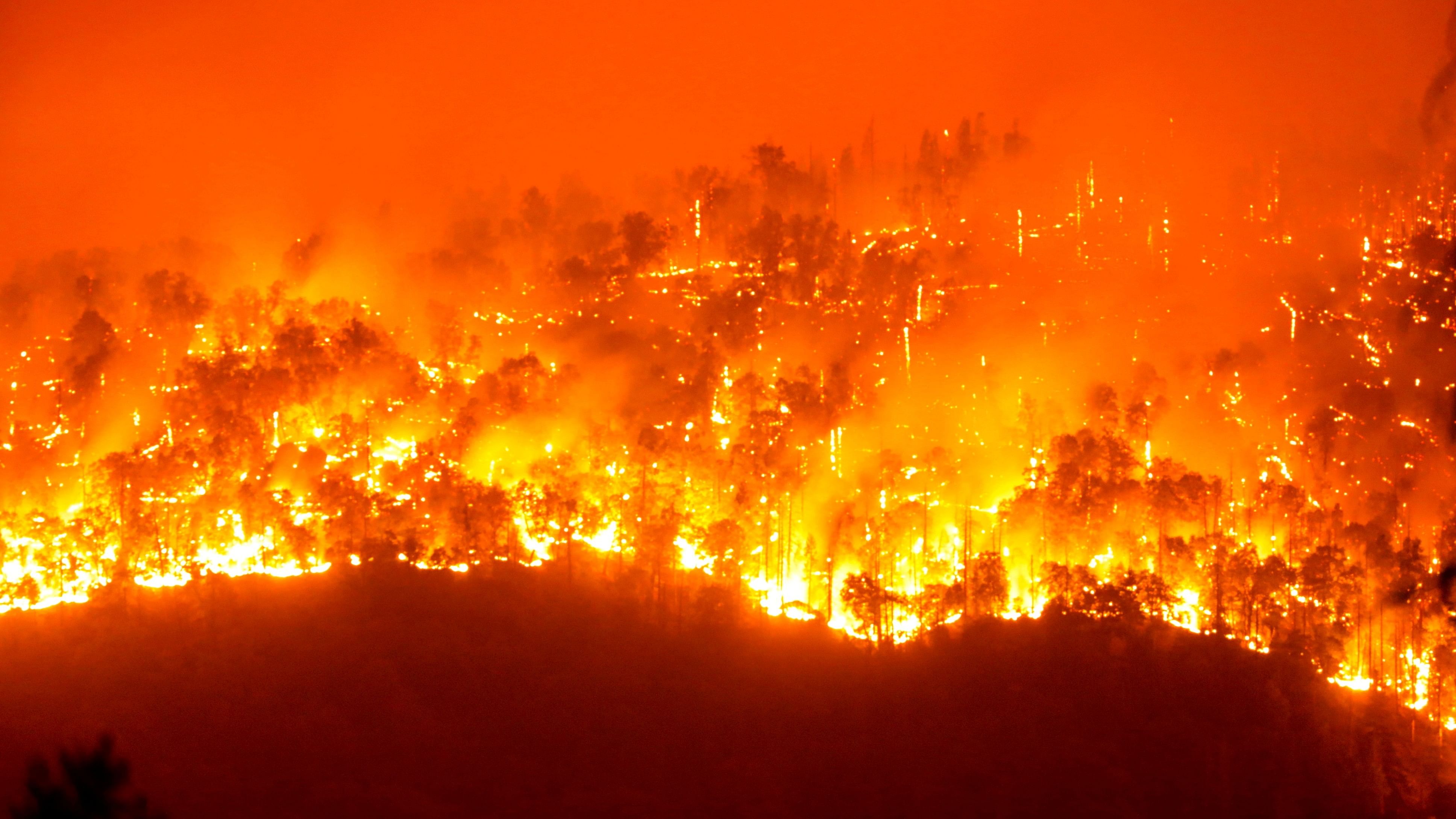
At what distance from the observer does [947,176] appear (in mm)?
41094

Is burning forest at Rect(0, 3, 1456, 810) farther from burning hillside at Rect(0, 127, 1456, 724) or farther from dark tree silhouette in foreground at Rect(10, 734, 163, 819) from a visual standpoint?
dark tree silhouette in foreground at Rect(10, 734, 163, 819)

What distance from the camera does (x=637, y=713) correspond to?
2280 cm

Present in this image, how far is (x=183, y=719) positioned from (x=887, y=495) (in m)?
15.9

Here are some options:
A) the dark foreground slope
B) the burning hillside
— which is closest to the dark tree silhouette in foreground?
the dark foreground slope

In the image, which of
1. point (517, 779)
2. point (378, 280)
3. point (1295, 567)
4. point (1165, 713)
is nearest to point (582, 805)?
point (517, 779)

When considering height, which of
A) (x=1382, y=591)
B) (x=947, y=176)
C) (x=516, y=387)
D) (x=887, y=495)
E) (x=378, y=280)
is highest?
(x=947, y=176)

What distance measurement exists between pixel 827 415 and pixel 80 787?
2264 cm

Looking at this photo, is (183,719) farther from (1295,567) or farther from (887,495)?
(1295,567)

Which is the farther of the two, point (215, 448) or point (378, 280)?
point (378, 280)

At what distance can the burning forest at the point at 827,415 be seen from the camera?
26.3 meters

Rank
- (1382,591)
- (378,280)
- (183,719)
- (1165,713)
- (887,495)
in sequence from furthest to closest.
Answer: (378,280) < (887,495) < (1382,591) < (1165,713) < (183,719)

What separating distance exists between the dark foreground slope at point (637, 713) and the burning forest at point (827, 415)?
78cm

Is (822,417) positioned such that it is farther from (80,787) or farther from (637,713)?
(80,787)

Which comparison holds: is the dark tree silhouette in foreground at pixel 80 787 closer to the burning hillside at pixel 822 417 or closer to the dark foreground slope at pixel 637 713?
the dark foreground slope at pixel 637 713
